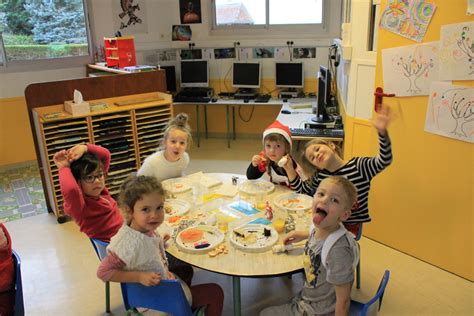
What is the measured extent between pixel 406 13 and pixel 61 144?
9.30ft

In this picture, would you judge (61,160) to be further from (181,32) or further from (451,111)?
(181,32)

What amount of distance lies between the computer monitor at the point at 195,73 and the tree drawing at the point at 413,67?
3275mm

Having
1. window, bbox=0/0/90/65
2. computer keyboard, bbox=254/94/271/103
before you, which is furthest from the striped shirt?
window, bbox=0/0/90/65

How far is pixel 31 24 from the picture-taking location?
4773 mm

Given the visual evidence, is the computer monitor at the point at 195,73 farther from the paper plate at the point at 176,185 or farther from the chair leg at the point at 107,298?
the chair leg at the point at 107,298

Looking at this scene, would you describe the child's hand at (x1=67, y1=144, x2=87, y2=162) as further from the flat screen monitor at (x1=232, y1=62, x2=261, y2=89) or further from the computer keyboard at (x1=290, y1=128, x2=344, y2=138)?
the flat screen monitor at (x1=232, y1=62, x2=261, y2=89)

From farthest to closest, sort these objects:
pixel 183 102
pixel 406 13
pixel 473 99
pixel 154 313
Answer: pixel 183 102, pixel 406 13, pixel 473 99, pixel 154 313

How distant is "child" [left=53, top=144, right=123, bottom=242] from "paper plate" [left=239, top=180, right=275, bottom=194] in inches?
28.8

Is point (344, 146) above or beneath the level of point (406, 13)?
beneath

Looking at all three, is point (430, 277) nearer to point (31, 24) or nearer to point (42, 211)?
point (42, 211)

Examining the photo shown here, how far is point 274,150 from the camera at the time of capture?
2426 mm

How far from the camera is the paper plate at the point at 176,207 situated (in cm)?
210

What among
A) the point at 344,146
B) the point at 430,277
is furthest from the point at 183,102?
the point at 430,277

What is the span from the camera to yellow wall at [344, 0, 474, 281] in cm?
246
